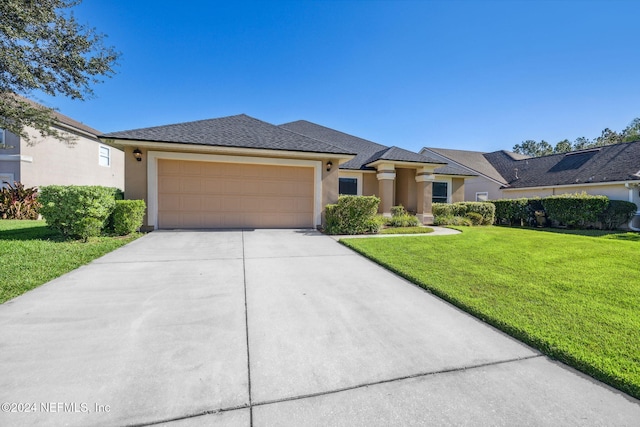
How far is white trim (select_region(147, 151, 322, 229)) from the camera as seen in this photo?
9023mm

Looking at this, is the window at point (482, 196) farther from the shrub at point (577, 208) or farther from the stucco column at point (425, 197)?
the stucco column at point (425, 197)

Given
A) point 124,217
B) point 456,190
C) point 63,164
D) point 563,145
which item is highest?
point 563,145

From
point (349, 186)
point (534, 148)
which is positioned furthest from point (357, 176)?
point (534, 148)

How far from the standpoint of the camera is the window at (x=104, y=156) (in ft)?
57.9

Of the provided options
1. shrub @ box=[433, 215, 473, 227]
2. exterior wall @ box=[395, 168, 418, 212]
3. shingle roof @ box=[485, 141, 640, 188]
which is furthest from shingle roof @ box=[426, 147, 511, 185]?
shrub @ box=[433, 215, 473, 227]

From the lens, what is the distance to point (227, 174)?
31.7ft

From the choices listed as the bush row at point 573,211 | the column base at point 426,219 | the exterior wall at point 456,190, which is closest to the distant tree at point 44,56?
the column base at point 426,219

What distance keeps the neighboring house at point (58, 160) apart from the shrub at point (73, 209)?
5.37 m

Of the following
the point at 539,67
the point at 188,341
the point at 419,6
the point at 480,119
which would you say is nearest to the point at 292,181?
the point at 419,6

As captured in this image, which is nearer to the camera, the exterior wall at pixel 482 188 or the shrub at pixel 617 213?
the shrub at pixel 617 213

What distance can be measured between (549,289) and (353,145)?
13.7 meters

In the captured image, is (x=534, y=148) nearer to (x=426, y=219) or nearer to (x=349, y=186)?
(x=426, y=219)

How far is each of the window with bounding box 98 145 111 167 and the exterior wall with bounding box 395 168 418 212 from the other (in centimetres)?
1947

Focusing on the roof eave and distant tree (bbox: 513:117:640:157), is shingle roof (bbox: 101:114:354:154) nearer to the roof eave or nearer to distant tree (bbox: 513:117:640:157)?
the roof eave
